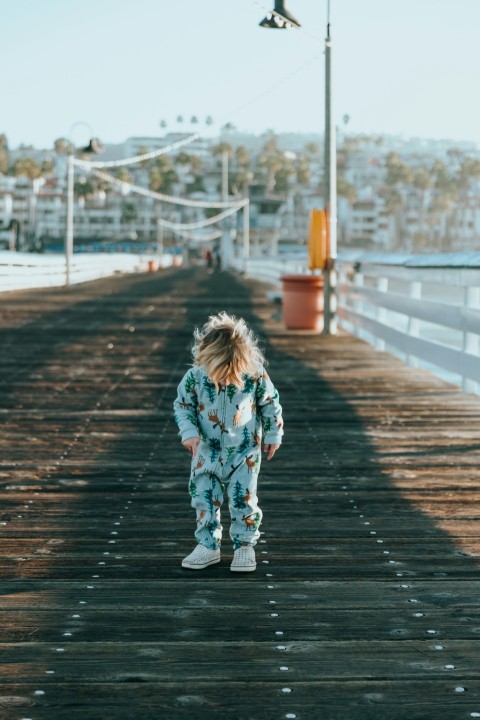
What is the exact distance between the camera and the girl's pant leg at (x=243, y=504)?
5797mm

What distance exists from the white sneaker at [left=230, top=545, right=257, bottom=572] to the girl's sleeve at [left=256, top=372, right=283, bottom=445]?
48 centimetres

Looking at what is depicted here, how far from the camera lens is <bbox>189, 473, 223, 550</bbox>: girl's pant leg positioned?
5797 mm

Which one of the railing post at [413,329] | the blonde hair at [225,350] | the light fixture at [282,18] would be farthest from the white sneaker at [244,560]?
the light fixture at [282,18]

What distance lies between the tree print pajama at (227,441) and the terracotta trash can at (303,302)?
15631 mm

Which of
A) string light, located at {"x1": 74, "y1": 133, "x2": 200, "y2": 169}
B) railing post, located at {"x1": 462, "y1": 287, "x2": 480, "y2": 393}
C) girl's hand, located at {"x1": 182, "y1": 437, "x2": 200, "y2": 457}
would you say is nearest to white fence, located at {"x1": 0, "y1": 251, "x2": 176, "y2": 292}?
string light, located at {"x1": 74, "y1": 133, "x2": 200, "y2": 169}

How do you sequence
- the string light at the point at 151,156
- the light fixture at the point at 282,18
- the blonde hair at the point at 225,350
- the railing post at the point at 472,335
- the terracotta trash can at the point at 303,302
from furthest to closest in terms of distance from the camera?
the string light at the point at 151,156
the terracotta trash can at the point at 303,302
the light fixture at the point at 282,18
the railing post at the point at 472,335
the blonde hair at the point at 225,350

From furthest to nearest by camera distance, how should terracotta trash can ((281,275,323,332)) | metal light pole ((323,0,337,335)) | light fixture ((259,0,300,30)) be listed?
1. terracotta trash can ((281,275,323,332))
2. metal light pole ((323,0,337,335))
3. light fixture ((259,0,300,30))

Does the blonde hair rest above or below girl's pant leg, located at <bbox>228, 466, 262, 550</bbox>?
above

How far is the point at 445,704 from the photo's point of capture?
392cm

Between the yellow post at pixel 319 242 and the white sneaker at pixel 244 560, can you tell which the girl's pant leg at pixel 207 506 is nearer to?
the white sneaker at pixel 244 560

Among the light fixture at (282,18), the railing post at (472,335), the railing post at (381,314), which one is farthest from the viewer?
the light fixture at (282,18)

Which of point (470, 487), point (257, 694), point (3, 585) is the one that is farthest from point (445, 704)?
point (470, 487)

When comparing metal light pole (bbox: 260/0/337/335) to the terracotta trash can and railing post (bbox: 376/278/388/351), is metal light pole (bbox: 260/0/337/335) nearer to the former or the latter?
the terracotta trash can

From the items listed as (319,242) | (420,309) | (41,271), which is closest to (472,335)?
(420,309)
